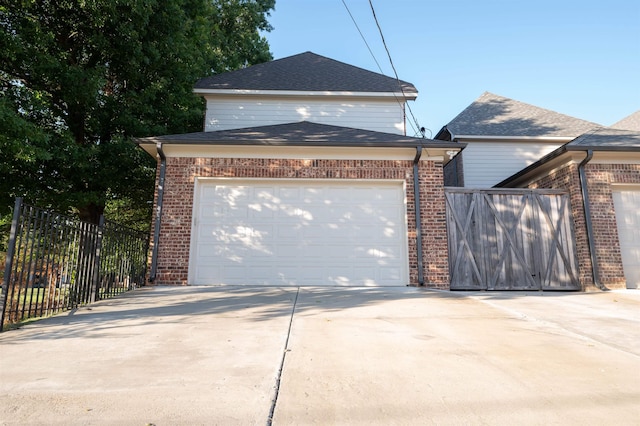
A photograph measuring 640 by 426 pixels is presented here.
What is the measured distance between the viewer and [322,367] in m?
2.72

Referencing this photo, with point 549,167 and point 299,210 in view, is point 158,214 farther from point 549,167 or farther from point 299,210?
point 549,167

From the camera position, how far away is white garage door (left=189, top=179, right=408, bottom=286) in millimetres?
7660

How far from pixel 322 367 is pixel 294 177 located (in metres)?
5.62

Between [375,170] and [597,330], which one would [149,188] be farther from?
[597,330]

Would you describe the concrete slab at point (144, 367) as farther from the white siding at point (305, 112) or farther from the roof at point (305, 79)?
the roof at point (305, 79)

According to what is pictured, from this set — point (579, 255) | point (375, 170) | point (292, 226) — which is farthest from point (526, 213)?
point (292, 226)

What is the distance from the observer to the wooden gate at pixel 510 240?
789cm

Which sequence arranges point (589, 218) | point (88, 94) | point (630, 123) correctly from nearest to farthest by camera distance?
point (589, 218), point (88, 94), point (630, 123)

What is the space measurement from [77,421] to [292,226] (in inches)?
236

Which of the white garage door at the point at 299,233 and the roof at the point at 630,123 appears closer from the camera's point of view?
the white garage door at the point at 299,233

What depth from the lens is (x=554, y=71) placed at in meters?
11.0

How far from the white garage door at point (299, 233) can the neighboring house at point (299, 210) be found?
0.8 inches

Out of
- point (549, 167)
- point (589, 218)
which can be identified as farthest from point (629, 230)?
point (549, 167)

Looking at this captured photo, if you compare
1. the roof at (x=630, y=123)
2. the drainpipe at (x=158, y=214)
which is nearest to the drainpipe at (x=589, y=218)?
the roof at (x=630, y=123)
